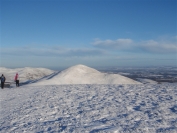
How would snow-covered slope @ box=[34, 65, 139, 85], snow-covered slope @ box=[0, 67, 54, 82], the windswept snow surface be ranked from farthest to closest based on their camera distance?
snow-covered slope @ box=[0, 67, 54, 82] → snow-covered slope @ box=[34, 65, 139, 85] → the windswept snow surface

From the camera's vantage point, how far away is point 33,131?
280 inches

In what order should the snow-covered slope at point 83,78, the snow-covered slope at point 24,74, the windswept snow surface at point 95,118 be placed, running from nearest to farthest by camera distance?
the windswept snow surface at point 95,118, the snow-covered slope at point 83,78, the snow-covered slope at point 24,74

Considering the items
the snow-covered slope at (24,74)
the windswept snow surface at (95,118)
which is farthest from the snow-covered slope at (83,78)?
the snow-covered slope at (24,74)

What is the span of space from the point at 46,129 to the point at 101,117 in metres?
2.36

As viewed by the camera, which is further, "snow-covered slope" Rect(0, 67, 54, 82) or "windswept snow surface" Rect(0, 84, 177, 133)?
"snow-covered slope" Rect(0, 67, 54, 82)

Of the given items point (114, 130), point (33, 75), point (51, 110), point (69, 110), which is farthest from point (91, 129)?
point (33, 75)

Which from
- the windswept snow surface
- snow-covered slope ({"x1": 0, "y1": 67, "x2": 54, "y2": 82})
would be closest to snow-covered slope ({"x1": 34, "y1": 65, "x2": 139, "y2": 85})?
the windswept snow surface

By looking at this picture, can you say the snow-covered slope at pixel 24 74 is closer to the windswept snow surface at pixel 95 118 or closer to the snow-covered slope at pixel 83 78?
the snow-covered slope at pixel 83 78

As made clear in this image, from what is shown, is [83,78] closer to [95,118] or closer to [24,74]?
[95,118]

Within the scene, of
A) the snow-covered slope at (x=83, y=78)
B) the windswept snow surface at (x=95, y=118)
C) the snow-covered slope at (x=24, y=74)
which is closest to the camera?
the windswept snow surface at (x=95, y=118)

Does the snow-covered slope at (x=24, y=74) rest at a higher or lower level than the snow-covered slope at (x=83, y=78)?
lower

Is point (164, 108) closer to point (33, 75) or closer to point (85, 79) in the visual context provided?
point (85, 79)

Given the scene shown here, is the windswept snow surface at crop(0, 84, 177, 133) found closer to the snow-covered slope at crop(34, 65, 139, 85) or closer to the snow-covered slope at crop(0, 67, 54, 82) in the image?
the snow-covered slope at crop(34, 65, 139, 85)

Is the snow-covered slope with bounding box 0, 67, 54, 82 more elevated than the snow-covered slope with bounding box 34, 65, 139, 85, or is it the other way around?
the snow-covered slope with bounding box 34, 65, 139, 85
